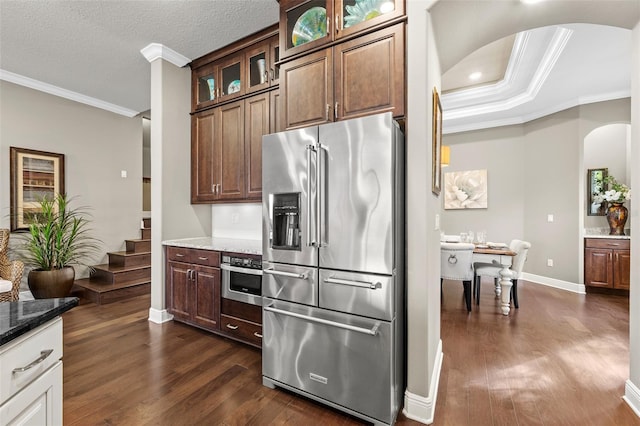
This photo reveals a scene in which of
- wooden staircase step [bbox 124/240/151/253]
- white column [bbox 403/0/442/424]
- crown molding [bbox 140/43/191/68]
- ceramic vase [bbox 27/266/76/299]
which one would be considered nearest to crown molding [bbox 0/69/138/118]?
crown molding [bbox 140/43/191/68]

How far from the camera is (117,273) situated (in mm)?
4305

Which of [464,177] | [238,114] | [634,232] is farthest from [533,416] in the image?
[464,177]

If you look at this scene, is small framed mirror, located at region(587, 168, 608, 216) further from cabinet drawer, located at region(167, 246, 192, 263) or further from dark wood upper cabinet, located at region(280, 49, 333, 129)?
cabinet drawer, located at region(167, 246, 192, 263)

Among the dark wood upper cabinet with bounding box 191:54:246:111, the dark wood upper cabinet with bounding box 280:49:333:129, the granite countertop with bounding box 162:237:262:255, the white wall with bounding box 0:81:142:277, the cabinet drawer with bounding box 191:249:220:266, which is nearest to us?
the dark wood upper cabinet with bounding box 280:49:333:129

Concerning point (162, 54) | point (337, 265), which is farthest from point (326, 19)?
point (162, 54)

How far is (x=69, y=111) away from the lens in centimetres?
450

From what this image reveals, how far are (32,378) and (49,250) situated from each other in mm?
3987

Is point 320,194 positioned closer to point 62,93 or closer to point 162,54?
point 162,54

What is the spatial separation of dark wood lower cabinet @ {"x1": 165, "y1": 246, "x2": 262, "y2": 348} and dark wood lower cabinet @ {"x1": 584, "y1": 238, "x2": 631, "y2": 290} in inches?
196

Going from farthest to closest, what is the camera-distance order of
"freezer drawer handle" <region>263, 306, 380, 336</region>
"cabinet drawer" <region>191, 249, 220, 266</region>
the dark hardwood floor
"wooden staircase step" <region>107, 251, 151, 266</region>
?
"wooden staircase step" <region>107, 251, 151, 266</region> → "cabinet drawer" <region>191, 249, 220, 266</region> → the dark hardwood floor → "freezer drawer handle" <region>263, 306, 380, 336</region>

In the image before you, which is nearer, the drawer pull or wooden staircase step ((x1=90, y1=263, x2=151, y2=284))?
the drawer pull

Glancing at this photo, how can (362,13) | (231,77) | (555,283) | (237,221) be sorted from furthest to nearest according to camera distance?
(555,283) → (237,221) → (231,77) → (362,13)

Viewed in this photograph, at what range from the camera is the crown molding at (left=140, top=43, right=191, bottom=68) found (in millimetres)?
3150

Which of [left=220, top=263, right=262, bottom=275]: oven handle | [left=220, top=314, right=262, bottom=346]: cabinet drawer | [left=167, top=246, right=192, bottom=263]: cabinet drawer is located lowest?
[left=220, top=314, right=262, bottom=346]: cabinet drawer
